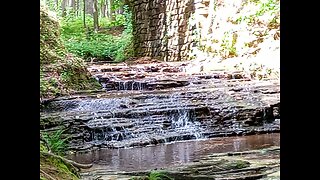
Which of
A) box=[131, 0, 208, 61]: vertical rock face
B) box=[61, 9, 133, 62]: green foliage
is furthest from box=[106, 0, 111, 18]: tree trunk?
box=[131, 0, 208, 61]: vertical rock face

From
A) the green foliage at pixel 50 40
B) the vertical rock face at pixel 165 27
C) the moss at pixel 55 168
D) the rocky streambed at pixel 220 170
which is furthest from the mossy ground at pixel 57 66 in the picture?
the moss at pixel 55 168

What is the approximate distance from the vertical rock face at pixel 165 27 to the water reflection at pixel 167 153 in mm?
1395

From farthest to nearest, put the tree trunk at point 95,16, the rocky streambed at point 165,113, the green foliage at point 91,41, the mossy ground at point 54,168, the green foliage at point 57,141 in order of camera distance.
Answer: the green foliage at point 91,41 < the tree trunk at point 95,16 < the rocky streambed at point 165,113 < the green foliage at point 57,141 < the mossy ground at point 54,168

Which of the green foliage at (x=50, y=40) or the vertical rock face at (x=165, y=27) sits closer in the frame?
the green foliage at (x=50, y=40)

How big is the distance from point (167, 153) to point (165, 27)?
2.20 metres

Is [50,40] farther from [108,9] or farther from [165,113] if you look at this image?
[165,113]

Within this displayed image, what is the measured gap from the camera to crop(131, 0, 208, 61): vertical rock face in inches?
189

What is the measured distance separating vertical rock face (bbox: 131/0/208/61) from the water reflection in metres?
1.40

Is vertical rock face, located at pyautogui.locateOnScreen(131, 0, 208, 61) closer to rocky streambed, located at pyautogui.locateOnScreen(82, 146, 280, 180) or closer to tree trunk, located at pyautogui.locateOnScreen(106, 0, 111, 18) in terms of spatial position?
tree trunk, located at pyautogui.locateOnScreen(106, 0, 111, 18)

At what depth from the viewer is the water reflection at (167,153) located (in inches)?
121

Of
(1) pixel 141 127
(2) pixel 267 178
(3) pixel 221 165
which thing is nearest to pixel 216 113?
(1) pixel 141 127

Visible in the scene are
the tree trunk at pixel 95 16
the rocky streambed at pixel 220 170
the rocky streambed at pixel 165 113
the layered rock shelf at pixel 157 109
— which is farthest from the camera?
the tree trunk at pixel 95 16

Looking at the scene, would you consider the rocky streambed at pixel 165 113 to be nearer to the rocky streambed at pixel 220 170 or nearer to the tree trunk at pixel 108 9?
the rocky streambed at pixel 220 170
